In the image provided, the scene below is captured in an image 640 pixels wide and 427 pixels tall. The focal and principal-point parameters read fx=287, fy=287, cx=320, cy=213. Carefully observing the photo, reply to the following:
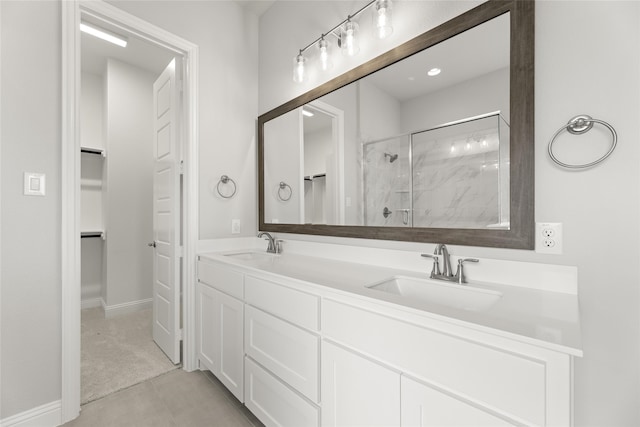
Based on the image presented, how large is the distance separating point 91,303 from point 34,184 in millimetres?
2621

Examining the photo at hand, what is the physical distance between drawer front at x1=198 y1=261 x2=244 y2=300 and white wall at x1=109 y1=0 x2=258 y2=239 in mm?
289

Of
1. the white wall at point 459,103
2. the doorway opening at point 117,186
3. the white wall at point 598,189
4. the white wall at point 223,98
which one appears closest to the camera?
the white wall at point 598,189

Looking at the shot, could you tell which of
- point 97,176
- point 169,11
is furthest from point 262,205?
point 97,176

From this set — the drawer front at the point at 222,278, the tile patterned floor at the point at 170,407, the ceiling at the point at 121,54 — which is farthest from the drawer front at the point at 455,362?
the ceiling at the point at 121,54

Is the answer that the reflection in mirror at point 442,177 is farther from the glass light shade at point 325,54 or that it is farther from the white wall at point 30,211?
the white wall at point 30,211

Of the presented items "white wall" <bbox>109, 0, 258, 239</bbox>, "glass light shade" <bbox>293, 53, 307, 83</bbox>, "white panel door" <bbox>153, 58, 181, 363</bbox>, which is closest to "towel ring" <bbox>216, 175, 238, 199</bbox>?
"white wall" <bbox>109, 0, 258, 239</bbox>

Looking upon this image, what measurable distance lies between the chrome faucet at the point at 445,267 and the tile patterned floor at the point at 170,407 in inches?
→ 49.1

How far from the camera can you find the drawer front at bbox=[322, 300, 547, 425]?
661 millimetres

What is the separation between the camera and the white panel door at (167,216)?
6.97ft

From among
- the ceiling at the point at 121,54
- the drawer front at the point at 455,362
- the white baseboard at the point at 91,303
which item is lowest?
the white baseboard at the point at 91,303

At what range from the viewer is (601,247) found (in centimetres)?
95

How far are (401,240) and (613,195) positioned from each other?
2.55 feet

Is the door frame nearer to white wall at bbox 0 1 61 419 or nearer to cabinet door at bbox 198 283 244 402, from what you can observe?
white wall at bbox 0 1 61 419

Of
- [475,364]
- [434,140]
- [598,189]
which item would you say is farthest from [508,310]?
[434,140]
